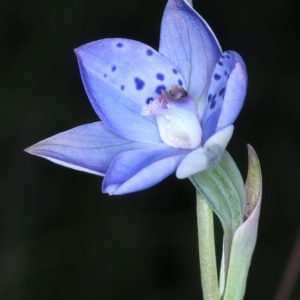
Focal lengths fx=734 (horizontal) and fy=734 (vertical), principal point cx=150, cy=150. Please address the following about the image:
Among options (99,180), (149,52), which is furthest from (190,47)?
(99,180)

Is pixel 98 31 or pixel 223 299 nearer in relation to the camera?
pixel 223 299

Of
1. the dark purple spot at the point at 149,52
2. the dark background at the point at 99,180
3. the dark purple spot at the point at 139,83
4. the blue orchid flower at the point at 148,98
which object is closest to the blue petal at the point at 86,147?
the blue orchid flower at the point at 148,98

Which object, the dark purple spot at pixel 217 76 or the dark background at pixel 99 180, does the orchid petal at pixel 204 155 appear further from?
the dark background at pixel 99 180

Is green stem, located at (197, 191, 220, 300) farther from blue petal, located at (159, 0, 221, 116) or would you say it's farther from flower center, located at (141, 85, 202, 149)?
blue petal, located at (159, 0, 221, 116)

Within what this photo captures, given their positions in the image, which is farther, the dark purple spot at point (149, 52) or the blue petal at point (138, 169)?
the dark purple spot at point (149, 52)

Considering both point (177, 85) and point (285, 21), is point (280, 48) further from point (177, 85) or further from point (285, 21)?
point (177, 85)

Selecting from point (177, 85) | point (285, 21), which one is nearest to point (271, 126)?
point (285, 21)

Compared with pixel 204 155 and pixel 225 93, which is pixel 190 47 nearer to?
pixel 225 93
